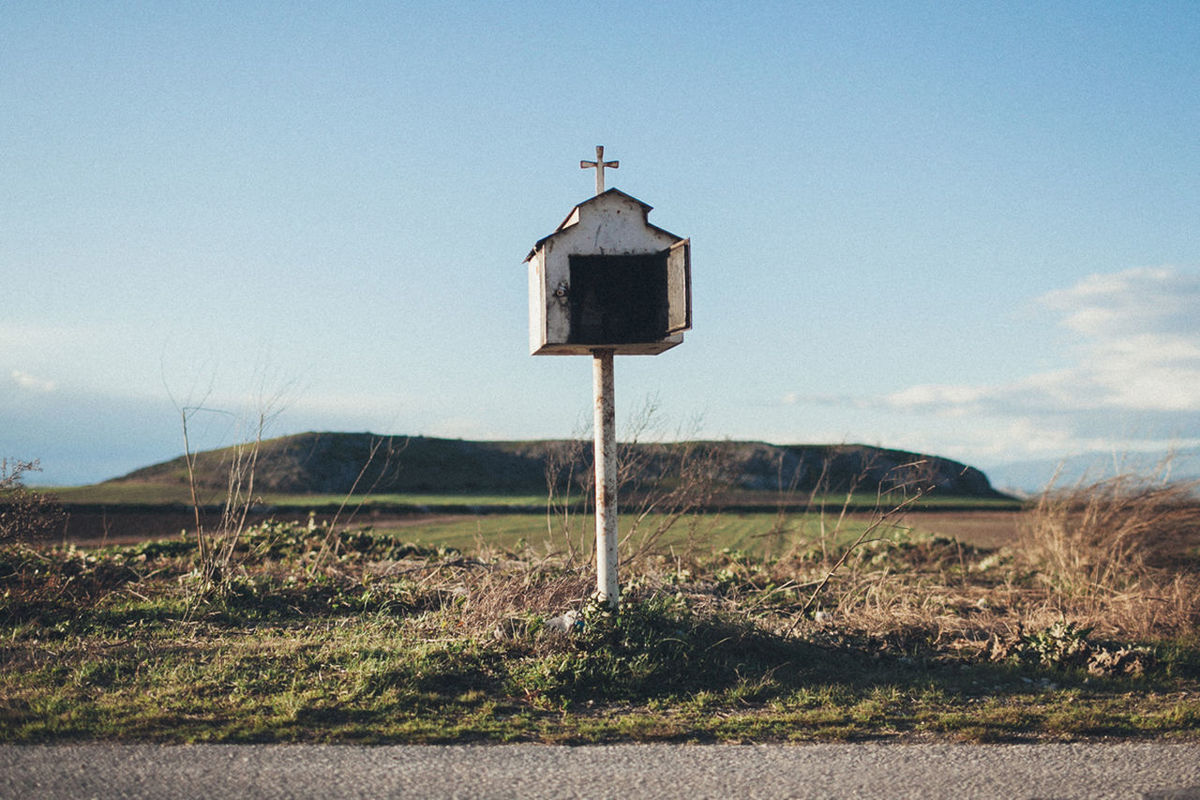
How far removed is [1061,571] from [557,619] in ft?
25.7

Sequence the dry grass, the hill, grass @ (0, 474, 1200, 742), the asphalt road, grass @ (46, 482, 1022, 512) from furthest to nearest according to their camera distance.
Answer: the hill < grass @ (46, 482, 1022, 512) < the dry grass < grass @ (0, 474, 1200, 742) < the asphalt road

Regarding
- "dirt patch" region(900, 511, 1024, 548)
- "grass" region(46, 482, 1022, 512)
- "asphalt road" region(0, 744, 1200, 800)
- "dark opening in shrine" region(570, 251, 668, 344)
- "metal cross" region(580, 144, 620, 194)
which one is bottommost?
"dirt patch" region(900, 511, 1024, 548)

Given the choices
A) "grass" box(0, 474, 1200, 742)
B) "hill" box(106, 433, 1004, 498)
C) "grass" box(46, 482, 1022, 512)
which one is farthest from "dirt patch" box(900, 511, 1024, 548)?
"grass" box(0, 474, 1200, 742)

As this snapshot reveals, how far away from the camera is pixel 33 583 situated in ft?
28.6

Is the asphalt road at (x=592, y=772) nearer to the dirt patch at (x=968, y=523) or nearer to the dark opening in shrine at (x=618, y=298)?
the dark opening in shrine at (x=618, y=298)

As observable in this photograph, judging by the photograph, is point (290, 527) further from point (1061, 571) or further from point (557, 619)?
point (1061, 571)

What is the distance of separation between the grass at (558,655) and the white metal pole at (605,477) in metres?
0.25

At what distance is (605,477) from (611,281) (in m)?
1.53

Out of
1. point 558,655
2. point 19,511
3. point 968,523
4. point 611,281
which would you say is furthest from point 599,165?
point 968,523

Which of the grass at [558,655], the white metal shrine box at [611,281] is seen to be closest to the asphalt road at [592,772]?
the grass at [558,655]

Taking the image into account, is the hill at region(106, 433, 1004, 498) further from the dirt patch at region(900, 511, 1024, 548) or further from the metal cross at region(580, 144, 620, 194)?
the metal cross at region(580, 144, 620, 194)

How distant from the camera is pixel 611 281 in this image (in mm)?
6938

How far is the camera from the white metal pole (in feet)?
21.9

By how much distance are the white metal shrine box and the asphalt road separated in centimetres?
312
